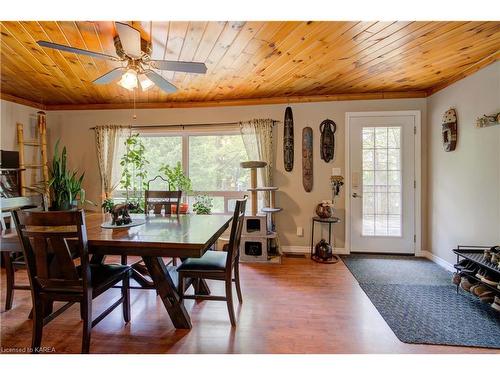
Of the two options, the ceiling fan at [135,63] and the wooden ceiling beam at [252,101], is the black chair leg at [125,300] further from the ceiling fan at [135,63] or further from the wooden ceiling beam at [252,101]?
the wooden ceiling beam at [252,101]

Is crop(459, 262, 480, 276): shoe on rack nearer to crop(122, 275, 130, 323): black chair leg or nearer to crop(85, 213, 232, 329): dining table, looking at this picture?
crop(85, 213, 232, 329): dining table

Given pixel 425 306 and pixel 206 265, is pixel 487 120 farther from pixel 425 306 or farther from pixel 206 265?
pixel 206 265

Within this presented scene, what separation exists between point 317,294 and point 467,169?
2.18 metres

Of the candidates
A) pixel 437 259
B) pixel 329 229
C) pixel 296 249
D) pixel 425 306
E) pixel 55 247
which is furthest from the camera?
pixel 296 249

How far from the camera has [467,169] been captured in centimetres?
288

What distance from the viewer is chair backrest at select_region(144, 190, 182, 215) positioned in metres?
3.05

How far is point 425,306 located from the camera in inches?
90.9

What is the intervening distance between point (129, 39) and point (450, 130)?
11.4 feet

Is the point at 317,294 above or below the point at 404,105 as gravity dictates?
below

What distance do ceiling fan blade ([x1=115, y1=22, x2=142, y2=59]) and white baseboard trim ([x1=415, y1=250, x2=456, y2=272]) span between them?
4012 mm

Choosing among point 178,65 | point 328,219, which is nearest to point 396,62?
point 328,219

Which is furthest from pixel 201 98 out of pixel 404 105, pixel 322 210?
pixel 404 105
